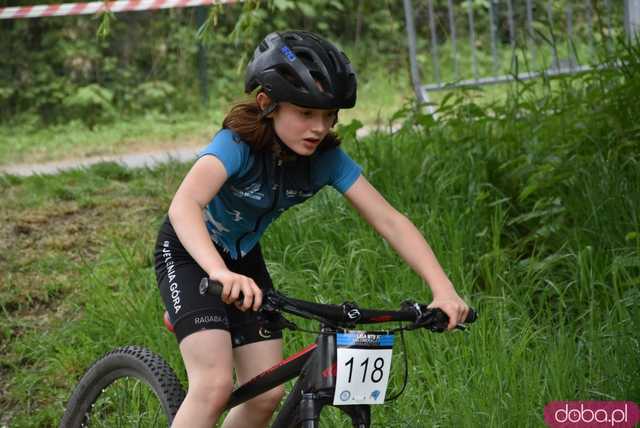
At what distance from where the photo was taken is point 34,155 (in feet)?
37.9

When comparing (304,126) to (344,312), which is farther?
(304,126)

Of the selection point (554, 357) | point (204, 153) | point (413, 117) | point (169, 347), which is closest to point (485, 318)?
point (554, 357)

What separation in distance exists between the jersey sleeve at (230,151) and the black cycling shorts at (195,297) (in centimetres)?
36

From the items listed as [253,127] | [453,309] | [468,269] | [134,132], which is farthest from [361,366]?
[134,132]

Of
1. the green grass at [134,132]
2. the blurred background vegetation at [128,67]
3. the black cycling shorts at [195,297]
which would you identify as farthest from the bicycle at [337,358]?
the blurred background vegetation at [128,67]

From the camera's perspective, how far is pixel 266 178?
3.43 meters

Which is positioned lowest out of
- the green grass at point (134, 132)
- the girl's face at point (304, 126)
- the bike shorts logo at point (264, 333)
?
the bike shorts logo at point (264, 333)

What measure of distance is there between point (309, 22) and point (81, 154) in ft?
18.4

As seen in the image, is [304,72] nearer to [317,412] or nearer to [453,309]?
[453,309]

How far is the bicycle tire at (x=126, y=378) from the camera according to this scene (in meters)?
3.59

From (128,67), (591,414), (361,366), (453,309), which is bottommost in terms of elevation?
(591,414)

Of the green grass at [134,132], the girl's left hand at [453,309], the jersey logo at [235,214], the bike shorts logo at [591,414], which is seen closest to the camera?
the girl's left hand at [453,309]

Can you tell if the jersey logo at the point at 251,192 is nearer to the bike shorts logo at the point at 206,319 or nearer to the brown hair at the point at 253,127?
the brown hair at the point at 253,127

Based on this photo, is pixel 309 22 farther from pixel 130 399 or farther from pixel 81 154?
pixel 130 399
